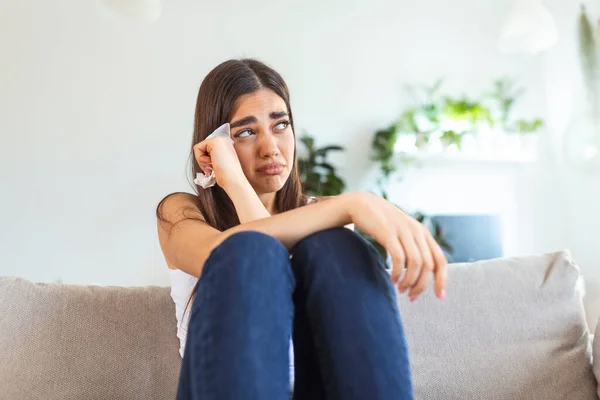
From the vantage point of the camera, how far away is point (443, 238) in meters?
3.48

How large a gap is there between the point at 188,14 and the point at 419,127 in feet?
4.83

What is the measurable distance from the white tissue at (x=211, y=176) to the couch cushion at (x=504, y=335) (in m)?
0.54

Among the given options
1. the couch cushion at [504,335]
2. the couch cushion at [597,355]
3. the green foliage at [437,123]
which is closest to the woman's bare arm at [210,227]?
the couch cushion at [504,335]

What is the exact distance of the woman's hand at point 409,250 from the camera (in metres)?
0.85

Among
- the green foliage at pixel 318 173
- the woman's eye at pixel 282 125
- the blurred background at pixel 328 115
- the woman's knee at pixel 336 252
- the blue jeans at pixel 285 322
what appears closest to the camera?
the blue jeans at pixel 285 322

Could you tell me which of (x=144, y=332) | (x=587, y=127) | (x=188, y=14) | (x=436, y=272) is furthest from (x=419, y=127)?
(x=436, y=272)

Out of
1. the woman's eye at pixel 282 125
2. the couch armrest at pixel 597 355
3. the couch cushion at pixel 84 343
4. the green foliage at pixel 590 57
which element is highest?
the green foliage at pixel 590 57

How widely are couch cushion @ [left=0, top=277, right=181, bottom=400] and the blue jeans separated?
663 mm

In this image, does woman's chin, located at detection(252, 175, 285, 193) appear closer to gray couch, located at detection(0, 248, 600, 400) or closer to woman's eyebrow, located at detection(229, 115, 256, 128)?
woman's eyebrow, located at detection(229, 115, 256, 128)

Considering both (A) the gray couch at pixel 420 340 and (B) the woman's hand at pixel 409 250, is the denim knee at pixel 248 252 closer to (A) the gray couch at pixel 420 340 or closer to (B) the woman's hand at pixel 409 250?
(B) the woman's hand at pixel 409 250

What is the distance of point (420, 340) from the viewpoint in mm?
1424

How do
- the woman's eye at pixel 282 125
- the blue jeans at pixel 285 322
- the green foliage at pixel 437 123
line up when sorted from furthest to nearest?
the green foliage at pixel 437 123, the woman's eye at pixel 282 125, the blue jeans at pixel 285 322

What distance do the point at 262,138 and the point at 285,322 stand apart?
0.76 meters

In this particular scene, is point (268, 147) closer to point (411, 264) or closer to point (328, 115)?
point (411, 264)
